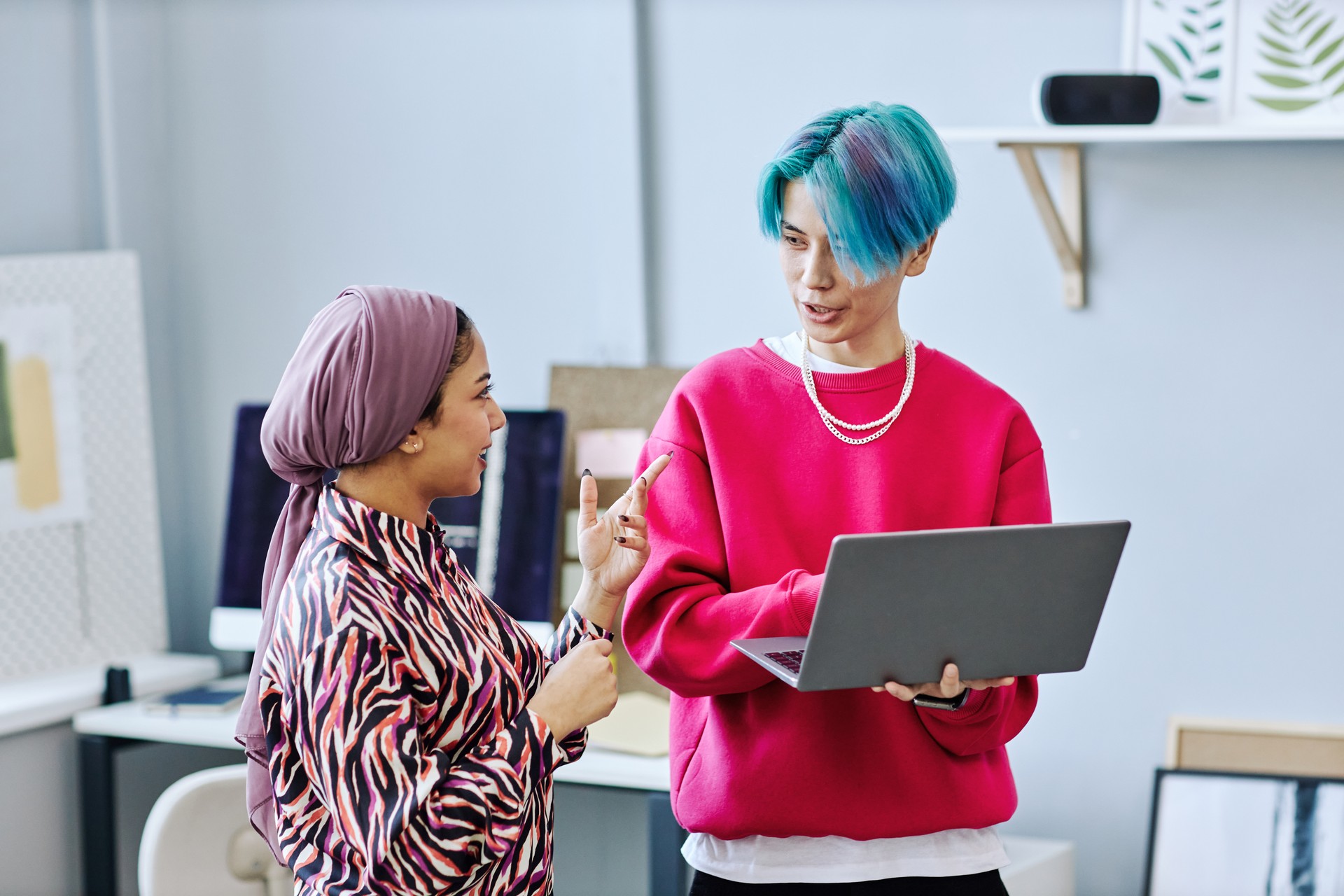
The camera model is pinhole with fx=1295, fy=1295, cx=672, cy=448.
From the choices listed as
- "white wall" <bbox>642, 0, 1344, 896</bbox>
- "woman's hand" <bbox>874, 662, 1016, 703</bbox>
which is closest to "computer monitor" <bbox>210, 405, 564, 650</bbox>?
"white wall" <bbox>642, 0, 1344, 896</bbox>

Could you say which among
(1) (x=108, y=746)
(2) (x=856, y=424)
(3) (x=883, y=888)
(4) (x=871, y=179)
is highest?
(4) (x=871, y=179)

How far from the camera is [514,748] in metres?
0.98

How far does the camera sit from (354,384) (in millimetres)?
983

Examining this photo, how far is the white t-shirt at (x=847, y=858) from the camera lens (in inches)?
44.0

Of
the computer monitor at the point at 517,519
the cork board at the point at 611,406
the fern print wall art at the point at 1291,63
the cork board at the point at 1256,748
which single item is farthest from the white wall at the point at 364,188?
the cork board at the point at 1256,748

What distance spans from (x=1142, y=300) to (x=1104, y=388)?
148 millimetres

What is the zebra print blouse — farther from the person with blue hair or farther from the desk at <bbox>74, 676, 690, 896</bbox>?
the desk at <bbox>74, 676, 690, 896</bbox>

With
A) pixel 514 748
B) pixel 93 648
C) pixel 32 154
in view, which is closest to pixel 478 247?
pixel 32 154

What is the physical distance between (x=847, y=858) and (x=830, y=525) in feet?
0.95

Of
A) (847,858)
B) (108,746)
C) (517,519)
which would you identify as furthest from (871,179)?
(108,746)

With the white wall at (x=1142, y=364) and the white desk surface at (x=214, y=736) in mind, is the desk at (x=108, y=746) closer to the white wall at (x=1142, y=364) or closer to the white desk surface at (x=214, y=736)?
the white desk surface at (x=214, y=736)

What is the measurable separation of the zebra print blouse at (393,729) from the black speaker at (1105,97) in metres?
1.21

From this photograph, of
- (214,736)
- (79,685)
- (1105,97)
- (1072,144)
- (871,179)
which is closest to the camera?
(871,179)

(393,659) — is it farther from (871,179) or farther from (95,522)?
(95,522)
